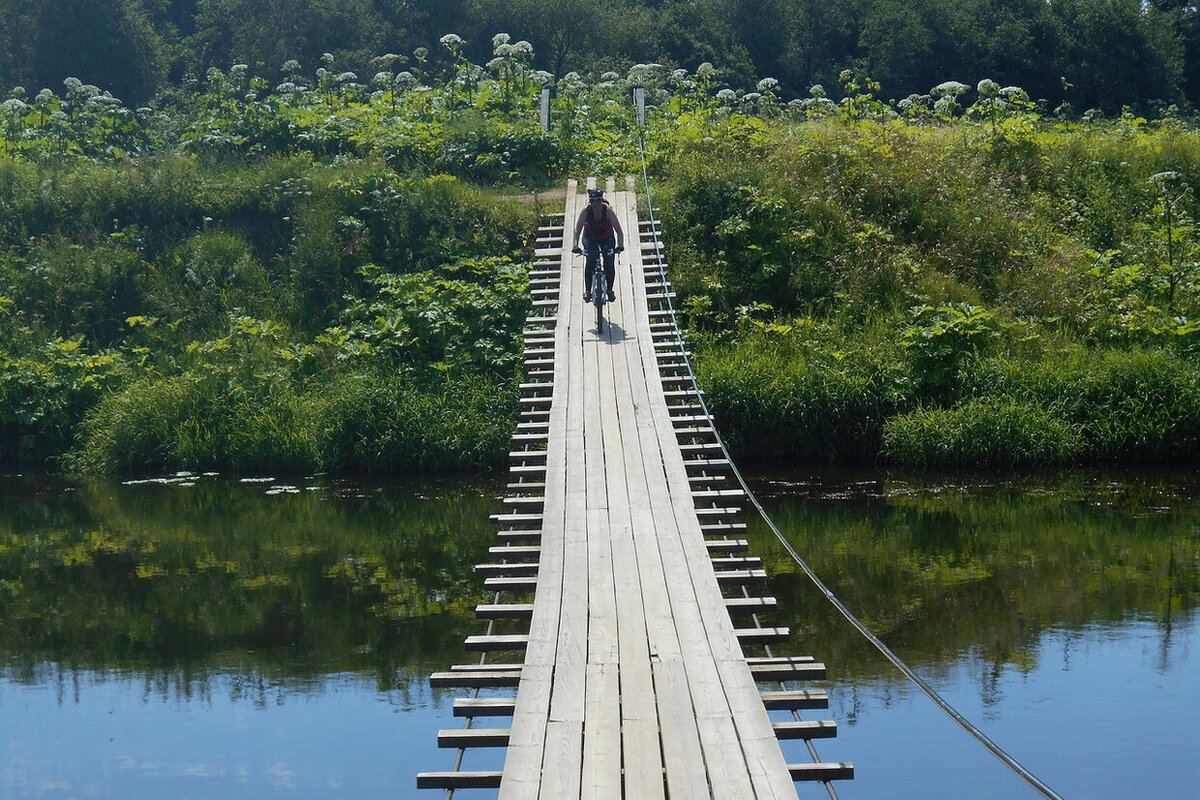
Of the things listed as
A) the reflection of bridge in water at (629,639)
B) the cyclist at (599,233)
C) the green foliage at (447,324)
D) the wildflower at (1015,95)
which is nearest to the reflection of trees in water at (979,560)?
the reflection of bridge in water at (629,639)

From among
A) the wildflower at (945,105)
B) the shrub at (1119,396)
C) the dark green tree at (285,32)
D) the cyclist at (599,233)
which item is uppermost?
the dark green tree at (285,32)

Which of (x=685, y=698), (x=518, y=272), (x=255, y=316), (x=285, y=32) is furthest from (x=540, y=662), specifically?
(x=285, y=32)

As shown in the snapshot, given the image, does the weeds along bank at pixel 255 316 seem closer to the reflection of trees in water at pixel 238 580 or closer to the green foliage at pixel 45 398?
the green foliage at pixel 45 398

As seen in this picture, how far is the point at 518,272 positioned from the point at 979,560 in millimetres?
8307

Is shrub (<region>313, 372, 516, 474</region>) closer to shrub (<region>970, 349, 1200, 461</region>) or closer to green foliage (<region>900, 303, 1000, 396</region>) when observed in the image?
green foliage (<region>900, 303, 1000, 396</region>)

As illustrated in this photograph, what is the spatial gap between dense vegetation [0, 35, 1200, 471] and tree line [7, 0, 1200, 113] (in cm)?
930

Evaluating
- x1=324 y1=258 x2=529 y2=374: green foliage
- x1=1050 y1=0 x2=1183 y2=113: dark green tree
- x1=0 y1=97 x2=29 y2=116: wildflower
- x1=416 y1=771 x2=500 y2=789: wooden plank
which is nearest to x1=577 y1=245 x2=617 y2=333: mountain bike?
x1=324 y1=258 x2=529 y2=374: green foliage

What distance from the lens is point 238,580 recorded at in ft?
45.3

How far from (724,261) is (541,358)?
4.48 m

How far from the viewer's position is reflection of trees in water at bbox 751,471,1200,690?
11312 millimetres

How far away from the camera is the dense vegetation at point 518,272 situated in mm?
17406

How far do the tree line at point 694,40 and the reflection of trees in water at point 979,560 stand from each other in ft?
62.6

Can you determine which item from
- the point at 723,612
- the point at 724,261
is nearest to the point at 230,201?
the point at 724,261

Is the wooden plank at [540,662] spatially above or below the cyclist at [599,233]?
below
